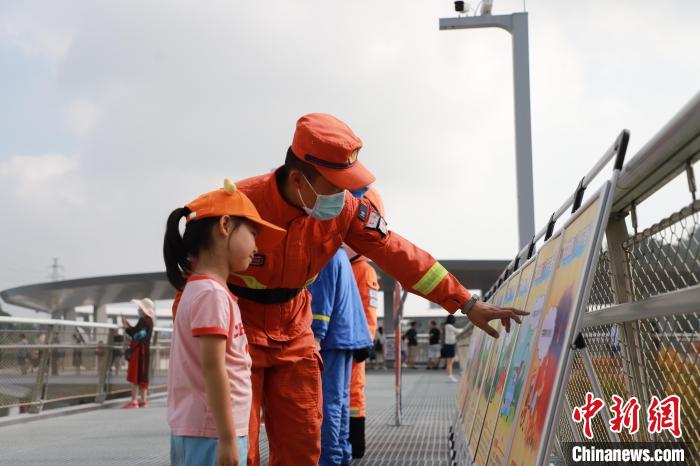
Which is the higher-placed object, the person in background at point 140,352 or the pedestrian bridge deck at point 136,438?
the person in background at point 140,352

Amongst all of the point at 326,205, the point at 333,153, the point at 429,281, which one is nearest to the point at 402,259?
the point at 429,281

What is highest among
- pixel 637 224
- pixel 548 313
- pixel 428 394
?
pixel 637 224

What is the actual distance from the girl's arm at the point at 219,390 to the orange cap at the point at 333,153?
998 millimetres

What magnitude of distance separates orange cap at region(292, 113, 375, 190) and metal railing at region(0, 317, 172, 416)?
6.80 metres

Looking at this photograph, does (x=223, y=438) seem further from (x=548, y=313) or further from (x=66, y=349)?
(x=66, y=349)

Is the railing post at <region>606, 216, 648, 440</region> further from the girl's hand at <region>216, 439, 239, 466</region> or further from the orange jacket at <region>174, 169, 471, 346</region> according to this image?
the girl's hand at <region>216, 439, 239, 466</region>

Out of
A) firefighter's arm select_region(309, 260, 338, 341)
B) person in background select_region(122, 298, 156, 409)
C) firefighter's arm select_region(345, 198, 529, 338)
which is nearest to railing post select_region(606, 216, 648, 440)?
firefighter's arm select_region(345, 198, 529, 338)

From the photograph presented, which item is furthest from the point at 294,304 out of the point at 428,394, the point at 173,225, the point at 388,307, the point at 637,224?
the point at 388,307

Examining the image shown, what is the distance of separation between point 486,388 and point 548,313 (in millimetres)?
1566

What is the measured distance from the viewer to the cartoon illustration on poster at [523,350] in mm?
2406

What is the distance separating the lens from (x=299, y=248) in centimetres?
348

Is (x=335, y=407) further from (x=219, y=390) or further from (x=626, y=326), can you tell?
(x=626, y=326)

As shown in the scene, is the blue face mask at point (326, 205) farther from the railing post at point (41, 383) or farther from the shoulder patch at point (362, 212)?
the railing post at point (41, 383)

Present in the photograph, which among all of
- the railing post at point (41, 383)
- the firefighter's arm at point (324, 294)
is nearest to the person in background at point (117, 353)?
the railing post at point (41, 383)
